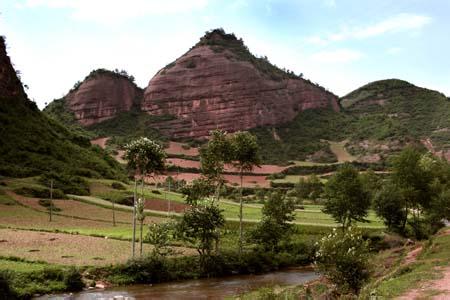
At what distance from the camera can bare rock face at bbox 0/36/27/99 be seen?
10669cm

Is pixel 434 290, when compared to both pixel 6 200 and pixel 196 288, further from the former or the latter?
pixel 6 200

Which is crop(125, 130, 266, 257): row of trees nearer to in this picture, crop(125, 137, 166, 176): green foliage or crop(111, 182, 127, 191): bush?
crop(125, 137, 166, 176): green foliage

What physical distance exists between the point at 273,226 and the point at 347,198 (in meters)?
12.7

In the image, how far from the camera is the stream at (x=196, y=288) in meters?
31.9

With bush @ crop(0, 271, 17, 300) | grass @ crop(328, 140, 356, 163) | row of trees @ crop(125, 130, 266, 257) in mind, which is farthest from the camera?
grass @ crop(328, 140, 356, 163)

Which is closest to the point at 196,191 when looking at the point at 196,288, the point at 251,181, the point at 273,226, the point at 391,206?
the point at 273,226

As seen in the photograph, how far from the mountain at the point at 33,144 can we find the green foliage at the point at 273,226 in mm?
49458

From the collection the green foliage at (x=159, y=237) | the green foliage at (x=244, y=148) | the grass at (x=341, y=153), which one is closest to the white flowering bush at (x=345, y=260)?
the green foliage at (x=159, y=237)

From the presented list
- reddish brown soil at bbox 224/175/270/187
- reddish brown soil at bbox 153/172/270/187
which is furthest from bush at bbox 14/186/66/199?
reddish brown soil at bbox 224/175/270/187

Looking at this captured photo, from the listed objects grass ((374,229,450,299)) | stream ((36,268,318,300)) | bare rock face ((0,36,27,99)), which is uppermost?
bare rock face ((0,36,27,99))

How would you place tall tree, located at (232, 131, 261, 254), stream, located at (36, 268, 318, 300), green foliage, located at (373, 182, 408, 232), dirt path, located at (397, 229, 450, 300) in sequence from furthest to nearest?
1. green foliage, located at (373, 182, 408, 232)
2. tall tree, located at (232, 131, 261, 254)
3. stream, located at (36, 268, 318, 300)
4. dirt path, located at (397, 229, 450, 300)

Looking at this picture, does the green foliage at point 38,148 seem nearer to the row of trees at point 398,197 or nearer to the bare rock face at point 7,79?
the bare rock face at point 7,79

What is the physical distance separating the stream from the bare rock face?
274 ft

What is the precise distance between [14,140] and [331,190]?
63879mm
